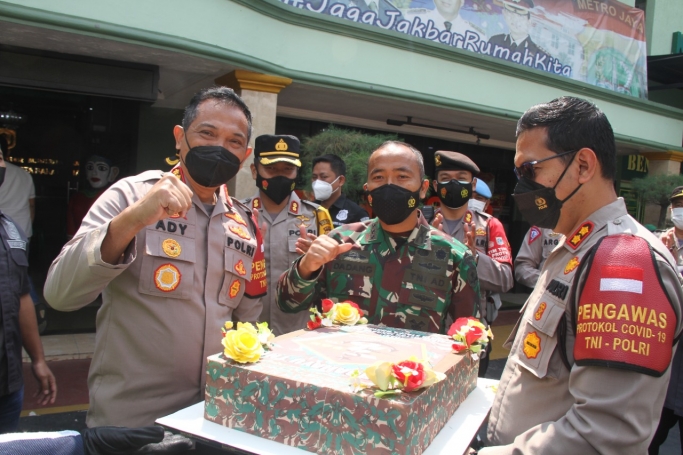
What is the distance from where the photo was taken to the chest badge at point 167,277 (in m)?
1.78

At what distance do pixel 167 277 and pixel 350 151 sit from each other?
3.26 meters

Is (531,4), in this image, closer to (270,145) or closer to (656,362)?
(270,145)

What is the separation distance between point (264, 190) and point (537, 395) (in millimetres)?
2576

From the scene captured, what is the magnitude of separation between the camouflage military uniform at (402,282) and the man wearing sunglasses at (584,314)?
593mm

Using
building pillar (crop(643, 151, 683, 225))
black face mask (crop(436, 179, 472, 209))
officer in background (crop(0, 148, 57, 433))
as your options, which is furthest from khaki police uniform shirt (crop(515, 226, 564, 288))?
building pillar (crop(643, 151, 683, 225))

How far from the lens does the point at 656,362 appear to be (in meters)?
1.17

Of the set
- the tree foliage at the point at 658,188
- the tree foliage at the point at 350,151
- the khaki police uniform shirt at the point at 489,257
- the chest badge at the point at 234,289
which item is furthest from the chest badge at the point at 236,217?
the tree foliage at the point at 658,188

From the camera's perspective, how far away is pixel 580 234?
149 cm

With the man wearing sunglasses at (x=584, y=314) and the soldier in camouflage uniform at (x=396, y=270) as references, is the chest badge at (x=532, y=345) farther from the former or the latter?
the soldier in camouflage uniform at (x=396, y=270)

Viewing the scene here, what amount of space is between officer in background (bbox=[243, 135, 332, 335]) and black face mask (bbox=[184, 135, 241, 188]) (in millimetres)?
1464

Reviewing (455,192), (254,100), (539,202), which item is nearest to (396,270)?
(539,202)

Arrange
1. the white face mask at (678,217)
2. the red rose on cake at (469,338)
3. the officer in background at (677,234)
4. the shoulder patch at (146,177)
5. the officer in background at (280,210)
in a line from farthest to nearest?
the white face mask at (678,217), the officer in background at (677,234), the officer in background at (280,210), the shoulder patch at (146,177), the red rose on cake at (469,338)

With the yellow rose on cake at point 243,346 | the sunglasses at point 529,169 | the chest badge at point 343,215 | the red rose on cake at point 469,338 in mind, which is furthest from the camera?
the chest badge at point 343,215

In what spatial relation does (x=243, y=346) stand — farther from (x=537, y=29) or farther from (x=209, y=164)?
(x=537, y=29)
